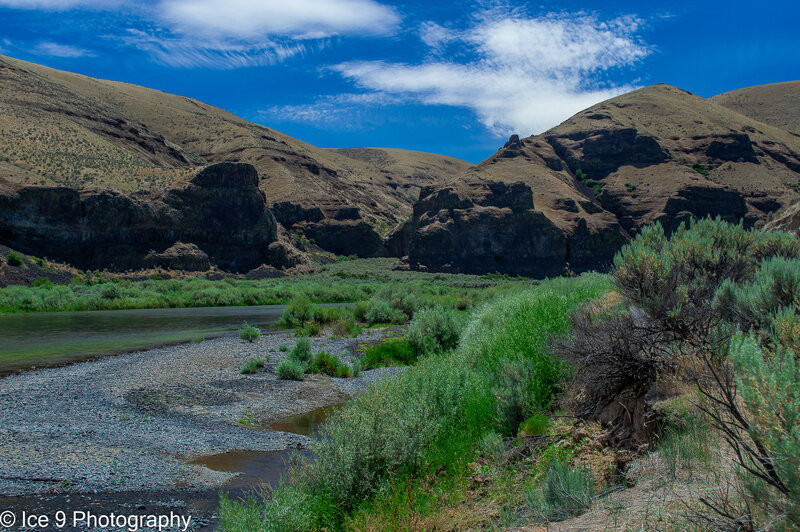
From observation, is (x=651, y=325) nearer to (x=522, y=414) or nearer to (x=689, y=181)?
(x=522, y=414)

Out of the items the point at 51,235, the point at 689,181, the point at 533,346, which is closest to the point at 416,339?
the point at 533,346

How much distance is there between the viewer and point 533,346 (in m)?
8.34

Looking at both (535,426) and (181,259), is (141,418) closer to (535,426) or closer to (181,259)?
(535,426)

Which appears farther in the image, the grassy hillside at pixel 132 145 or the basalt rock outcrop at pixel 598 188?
the basalt rock outcrop at pixel 598 188

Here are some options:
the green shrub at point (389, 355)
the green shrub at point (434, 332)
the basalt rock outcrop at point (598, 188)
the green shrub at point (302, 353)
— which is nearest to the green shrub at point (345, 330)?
the green shrub at point (389, 355)

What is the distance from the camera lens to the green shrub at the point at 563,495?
4156mm

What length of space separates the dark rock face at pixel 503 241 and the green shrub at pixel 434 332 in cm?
6710

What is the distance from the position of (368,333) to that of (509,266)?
219ft

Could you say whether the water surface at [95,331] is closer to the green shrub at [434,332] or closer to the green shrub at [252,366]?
the green shrub at [252,366]

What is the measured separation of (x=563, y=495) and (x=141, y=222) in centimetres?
7542

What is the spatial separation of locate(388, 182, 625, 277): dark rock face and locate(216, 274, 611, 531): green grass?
77.3 m

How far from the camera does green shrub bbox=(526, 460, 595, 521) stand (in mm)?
4156

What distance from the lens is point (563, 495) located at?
14.1 ft

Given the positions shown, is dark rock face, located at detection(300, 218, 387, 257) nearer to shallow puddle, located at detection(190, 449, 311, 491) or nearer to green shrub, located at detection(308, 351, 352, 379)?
green shrub, located at detection(308, 351, 352, 379)
